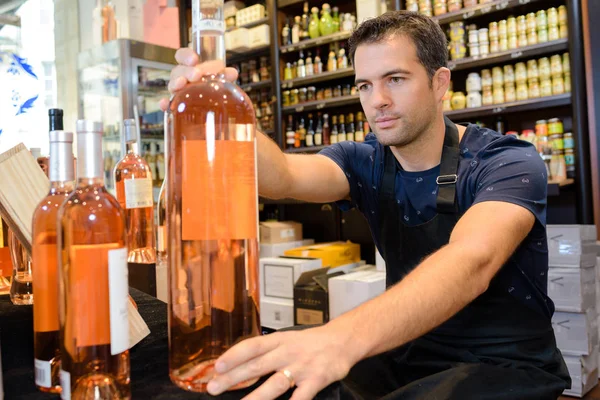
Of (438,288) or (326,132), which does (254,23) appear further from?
(438,288)

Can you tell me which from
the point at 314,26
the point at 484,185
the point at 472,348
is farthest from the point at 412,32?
the point at 314,26

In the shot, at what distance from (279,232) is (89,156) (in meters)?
3.20

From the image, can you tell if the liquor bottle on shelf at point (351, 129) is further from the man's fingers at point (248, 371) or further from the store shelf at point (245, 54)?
the man's fingers at point (248, 371)

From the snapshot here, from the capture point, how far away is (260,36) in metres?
4.26

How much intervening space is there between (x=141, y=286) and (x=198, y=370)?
874mm

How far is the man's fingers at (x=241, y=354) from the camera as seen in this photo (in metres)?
0.50

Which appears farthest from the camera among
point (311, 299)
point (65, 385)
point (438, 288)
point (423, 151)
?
point (311, 299)

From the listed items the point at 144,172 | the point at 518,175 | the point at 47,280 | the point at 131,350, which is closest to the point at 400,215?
the point at 518,175

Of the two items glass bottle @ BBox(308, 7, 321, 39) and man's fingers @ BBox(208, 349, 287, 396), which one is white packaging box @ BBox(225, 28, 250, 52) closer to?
glass bottle @ BBox(308, 7, 321, 39)

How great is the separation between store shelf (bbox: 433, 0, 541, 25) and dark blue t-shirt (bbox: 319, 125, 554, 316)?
6.44 feet

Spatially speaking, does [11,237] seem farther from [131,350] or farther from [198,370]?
[198,370]

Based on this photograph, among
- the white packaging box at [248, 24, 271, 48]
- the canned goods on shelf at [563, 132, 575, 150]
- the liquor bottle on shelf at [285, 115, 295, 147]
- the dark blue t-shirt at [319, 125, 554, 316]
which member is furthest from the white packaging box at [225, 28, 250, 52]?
the dark blue t-shirt at [319, 125, 554, 316]

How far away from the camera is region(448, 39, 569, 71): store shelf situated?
290cm

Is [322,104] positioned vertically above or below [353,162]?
above
